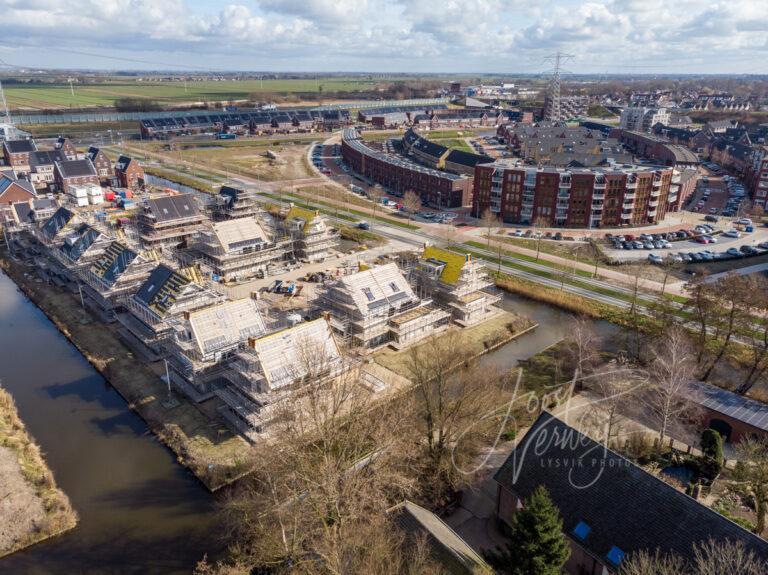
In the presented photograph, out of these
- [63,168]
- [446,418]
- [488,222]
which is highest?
[63,168]

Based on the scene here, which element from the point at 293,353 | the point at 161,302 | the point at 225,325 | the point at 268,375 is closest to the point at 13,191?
the point at 161,302

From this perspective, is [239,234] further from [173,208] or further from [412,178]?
[412,178]

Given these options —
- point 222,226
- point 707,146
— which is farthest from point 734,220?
point 222,226

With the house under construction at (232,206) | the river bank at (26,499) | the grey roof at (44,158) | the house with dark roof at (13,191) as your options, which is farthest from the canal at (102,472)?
the grey roof at (44,158)

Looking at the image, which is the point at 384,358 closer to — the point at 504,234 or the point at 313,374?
the point at 313,374

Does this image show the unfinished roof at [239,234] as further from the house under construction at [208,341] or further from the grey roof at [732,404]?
the grey roof at [732,404]

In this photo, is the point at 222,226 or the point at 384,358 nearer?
the point at 384,358
